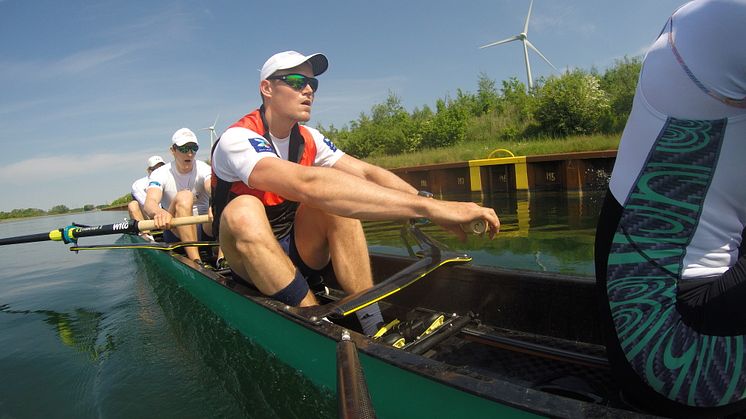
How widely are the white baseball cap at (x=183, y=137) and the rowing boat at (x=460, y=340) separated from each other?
12.2 ft

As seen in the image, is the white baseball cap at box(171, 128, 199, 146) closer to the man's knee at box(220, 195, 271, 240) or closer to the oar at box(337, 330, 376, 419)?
the man's knee at box(220, 195, 271, 240)

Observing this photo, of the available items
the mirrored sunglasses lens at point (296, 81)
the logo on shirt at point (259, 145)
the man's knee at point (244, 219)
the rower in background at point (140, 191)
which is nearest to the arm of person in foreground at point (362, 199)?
the logo on shirt at point (259, 145)

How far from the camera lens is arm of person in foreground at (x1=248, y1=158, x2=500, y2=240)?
2.34m

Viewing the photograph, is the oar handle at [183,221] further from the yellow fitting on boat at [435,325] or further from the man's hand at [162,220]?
the yellow fitting on boat at [435,325]

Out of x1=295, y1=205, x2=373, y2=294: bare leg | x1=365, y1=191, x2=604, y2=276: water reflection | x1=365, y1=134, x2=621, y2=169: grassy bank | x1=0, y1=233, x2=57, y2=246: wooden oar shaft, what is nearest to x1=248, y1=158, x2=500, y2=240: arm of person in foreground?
x1=295, y1=205, x2=373, y2=294: bare leg

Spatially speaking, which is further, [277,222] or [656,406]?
[277,222]

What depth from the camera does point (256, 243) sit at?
2811mm

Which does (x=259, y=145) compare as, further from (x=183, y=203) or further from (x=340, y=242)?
(x=183, y=203)

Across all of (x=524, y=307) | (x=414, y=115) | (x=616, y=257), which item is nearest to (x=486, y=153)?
(x=524, y=307)

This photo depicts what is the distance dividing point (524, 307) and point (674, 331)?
71.7 inches

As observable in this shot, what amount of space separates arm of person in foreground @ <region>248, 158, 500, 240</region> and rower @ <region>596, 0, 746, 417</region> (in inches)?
35.7

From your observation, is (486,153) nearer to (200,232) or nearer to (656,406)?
(200,232)

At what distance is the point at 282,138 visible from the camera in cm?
341

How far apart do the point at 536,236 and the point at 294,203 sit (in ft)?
18.8
